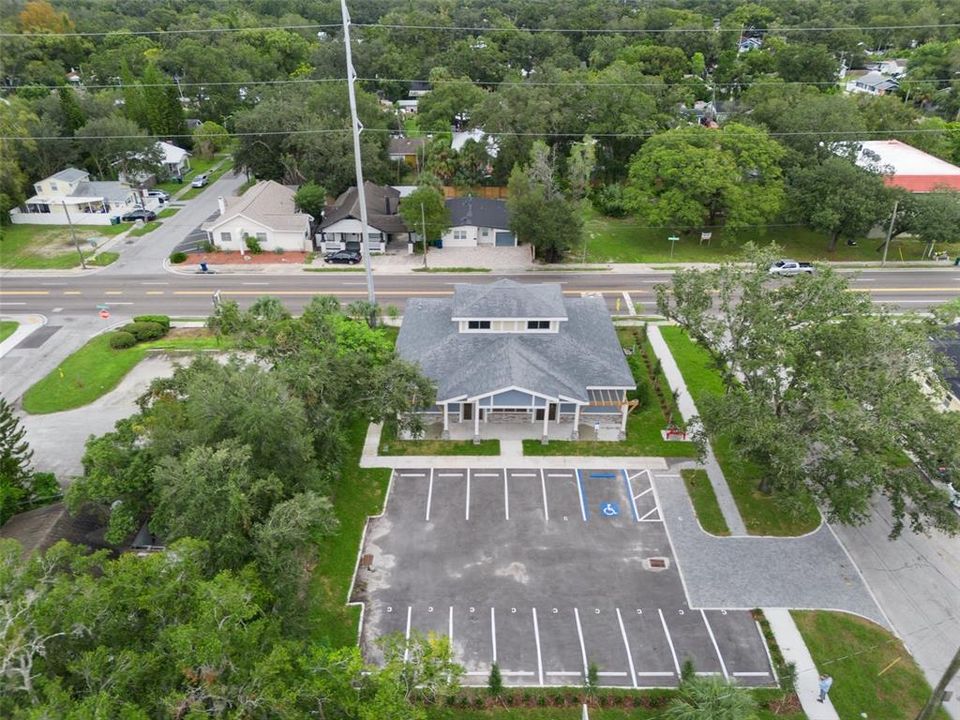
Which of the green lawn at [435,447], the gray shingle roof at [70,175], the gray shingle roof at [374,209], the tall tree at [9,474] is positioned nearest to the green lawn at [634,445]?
the green lawn at [435,447]

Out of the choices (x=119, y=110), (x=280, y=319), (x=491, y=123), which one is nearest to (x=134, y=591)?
(x=280, y=319)

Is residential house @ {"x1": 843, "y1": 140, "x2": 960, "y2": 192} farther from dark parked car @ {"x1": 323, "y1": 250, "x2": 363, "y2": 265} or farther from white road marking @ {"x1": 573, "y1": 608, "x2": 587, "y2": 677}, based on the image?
white road marking @ {"x1": 573, "y1": 608, "x2": 587, "y2": 677}

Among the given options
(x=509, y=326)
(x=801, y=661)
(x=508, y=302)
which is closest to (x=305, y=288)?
(x=508, y=302)

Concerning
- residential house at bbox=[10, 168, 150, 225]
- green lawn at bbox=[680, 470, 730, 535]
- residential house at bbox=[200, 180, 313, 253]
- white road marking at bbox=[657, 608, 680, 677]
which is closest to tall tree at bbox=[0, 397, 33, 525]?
white road marking at bbox=[657, 608, 680, 677]

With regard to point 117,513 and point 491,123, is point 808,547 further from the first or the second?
point 491,123

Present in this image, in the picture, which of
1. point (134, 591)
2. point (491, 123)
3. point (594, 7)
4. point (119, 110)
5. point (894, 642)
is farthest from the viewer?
point (594, 7)

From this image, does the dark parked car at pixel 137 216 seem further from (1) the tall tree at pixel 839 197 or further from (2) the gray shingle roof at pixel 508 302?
(1) the tall tree at pixel 839 197
